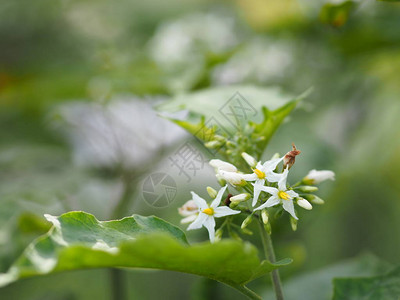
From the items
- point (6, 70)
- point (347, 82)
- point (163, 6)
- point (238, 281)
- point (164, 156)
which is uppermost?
point (163, 6)

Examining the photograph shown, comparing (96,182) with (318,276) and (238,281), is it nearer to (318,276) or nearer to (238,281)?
(318,276)

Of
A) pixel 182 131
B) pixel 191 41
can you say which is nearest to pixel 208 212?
pixel 182 131

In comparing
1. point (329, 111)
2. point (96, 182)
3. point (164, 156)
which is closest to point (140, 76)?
point (164, 156)

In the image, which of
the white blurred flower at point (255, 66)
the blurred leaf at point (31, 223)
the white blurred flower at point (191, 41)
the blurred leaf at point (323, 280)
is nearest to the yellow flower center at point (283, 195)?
the blurred leaf at point (323, 280)

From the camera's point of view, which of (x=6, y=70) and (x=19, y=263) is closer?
(x=19, y=263)

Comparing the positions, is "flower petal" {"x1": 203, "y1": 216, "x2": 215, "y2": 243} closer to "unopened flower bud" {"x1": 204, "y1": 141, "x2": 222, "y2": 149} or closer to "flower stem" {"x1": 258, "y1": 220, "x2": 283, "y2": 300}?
"flower stem" {"x1": 258, "y1": 220, "x2": 283, "y2": 300}

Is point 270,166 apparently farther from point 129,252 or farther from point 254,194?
point 129,252

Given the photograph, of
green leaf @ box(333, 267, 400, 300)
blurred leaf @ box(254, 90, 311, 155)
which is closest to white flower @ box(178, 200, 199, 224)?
blurred leaf @ box(254, 90, 311, 155)
